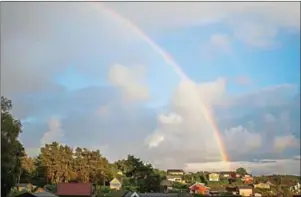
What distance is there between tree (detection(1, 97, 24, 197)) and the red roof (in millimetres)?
535

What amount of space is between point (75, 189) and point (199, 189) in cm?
152

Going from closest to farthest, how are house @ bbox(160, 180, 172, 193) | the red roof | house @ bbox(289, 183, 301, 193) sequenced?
1. the red roof
2. house @ bbox(160, 180, 172, 193)
3. house @ bbox(289, 183, 301, 193)

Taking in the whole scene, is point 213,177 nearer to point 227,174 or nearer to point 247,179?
point 227,174

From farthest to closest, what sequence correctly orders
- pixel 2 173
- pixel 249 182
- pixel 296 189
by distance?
pixel 296 189 < pixel 249 182 < pixel 2 173

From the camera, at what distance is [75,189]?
5.48m

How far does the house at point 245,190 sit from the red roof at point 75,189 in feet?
6.20

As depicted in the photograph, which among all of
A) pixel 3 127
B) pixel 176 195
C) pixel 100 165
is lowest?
pixel 176 195

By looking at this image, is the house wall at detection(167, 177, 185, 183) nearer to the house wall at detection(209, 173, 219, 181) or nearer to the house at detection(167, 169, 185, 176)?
the house at detection(167, 169, 185, 176)

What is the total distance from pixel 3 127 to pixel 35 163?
0.56 m

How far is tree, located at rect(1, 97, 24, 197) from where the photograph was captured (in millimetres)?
5086

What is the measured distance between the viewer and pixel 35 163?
17.5 ft

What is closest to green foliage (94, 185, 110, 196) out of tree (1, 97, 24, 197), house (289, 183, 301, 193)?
tree (1, 97, 24, 197)

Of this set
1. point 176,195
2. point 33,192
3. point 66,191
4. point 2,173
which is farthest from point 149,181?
point 2,173

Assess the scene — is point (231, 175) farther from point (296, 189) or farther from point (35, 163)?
point (35, 163)
